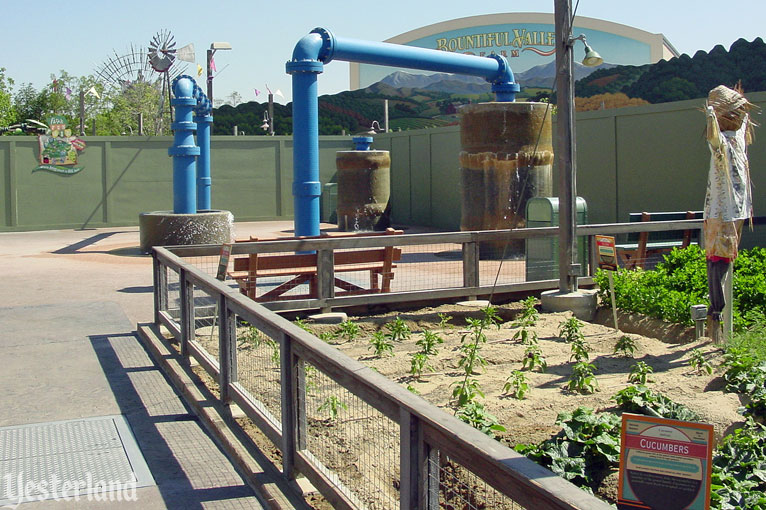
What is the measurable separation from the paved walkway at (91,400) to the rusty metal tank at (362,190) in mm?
9952

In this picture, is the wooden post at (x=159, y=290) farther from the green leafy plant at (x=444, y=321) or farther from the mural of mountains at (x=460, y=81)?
the mural of mountains at (x=460, y=81)

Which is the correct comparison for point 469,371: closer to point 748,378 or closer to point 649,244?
point 748,378

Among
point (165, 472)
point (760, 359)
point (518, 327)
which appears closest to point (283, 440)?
point (165, 472)

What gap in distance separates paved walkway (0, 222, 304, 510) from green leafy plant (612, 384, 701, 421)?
2362 millimetres

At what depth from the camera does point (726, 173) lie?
7.45 m

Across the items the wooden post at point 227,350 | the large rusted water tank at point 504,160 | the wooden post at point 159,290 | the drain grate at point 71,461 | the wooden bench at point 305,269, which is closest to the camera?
the drain grate at point 71,461

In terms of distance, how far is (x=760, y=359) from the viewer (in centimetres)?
644

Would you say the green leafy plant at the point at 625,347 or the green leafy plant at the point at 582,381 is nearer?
the green leafy plant at the point at 582,381

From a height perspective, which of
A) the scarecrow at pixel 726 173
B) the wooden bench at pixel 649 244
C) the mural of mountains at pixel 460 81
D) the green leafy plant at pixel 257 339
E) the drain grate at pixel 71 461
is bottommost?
the drain grate at pixel 71 461

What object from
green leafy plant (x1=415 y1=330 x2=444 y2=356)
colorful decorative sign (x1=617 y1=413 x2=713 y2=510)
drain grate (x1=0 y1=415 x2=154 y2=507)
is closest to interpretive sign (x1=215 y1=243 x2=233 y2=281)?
green leafy plant (x1=415 y1=330 x2=444 y2=356)

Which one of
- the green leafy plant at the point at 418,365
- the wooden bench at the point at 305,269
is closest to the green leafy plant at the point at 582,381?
the green leafy plant at the point at 418,365

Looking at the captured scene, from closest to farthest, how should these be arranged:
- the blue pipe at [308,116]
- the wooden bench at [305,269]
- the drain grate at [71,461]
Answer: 1. the drain grate at [71,461]
2. the wooden bench at [305,269]
3. the blue pipe at [308,116]

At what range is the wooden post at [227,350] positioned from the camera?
5.96 metres

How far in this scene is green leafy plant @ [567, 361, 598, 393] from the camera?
630 cm
